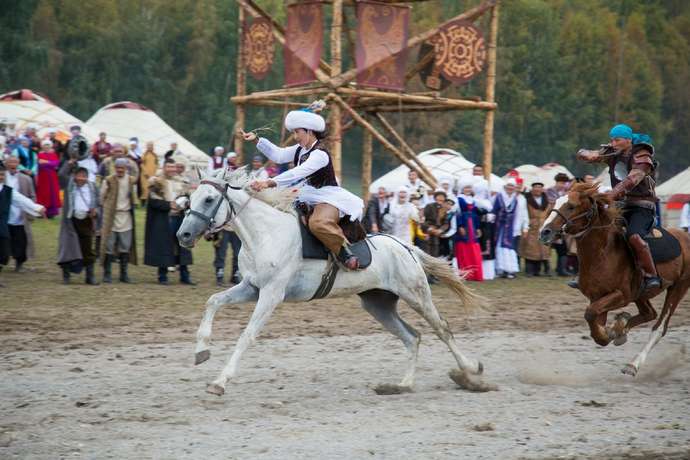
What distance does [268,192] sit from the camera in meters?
8.37

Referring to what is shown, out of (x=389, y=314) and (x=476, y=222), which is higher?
(x=476, y=222)

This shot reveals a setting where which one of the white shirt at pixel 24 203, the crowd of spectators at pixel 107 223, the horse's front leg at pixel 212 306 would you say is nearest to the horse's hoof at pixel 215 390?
the horse's front leg at pixel 212 306

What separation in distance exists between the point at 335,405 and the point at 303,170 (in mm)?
1906

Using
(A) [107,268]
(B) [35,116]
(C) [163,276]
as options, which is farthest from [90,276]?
(B) [35,116]

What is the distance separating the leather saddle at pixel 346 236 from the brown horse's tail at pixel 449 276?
59 centimetres

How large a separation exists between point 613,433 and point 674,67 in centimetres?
5632

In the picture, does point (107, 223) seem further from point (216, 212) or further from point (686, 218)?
point (686, 218)

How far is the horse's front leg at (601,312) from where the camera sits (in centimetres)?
918

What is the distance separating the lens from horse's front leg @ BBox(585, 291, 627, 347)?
918 centimetres

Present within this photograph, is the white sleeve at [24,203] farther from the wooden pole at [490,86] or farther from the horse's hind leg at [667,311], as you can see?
the horse's hind leg at [667,311]

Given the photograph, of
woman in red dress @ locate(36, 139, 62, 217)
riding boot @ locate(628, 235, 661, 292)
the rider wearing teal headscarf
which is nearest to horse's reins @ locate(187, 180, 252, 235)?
the rider wearing teal headscarf

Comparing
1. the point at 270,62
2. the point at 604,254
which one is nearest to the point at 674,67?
the point at 270,62

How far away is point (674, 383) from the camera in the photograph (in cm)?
930

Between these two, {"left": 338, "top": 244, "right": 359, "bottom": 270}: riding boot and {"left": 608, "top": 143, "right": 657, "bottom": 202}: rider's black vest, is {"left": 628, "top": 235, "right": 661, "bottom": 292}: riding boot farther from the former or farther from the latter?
{"left": 338, "top": 244, "right": 359, "bottom": 270}: riding boot
